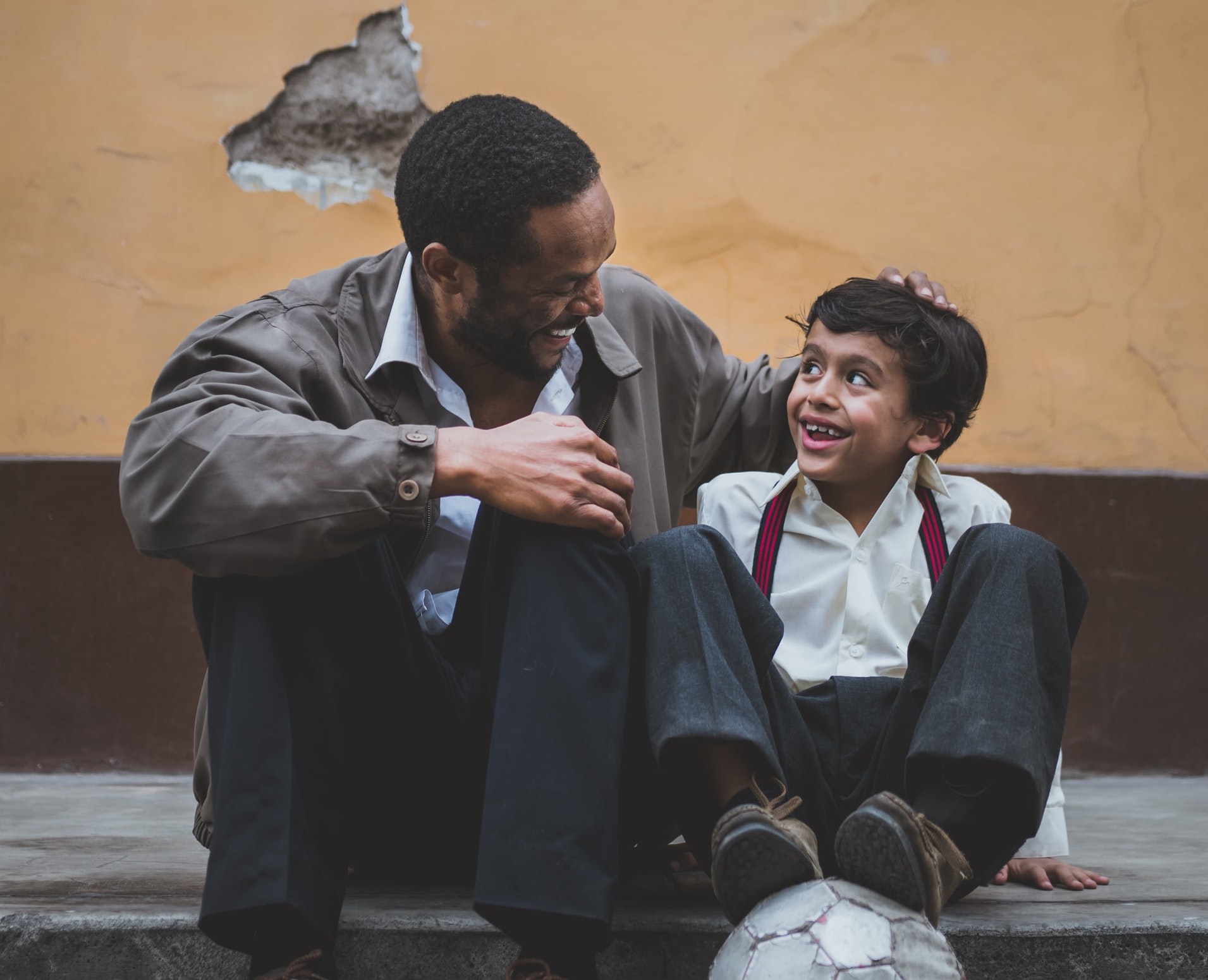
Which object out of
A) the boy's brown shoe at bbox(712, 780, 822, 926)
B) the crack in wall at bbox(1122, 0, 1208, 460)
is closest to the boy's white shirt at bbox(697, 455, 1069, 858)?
the boy's brown shoe at bbox(712, 780, 822, 926)

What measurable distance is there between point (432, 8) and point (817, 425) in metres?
1.88

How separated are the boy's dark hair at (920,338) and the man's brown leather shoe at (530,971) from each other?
1.24 metres

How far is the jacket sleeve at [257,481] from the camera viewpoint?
1669 mm

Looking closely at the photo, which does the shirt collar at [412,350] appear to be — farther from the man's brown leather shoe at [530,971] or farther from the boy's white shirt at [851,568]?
the man's brown leather shoe at [530,971]

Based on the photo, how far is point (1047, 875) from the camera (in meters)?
2.08

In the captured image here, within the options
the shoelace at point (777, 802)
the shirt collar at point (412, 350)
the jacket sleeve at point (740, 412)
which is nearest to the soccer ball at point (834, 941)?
the shoelace at point (777, 802)

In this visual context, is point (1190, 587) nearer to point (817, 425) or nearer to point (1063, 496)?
point (1063, 496)

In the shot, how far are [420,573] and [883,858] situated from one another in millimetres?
957

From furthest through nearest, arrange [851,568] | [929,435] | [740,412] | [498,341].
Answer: [740,412] → [929,435] → [498,341] → [851,568]

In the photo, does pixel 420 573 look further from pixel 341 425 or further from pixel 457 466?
pixel 457 466

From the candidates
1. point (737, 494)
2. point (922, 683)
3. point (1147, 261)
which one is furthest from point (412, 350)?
point (1147, 261)

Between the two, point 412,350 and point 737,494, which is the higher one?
point 412,350

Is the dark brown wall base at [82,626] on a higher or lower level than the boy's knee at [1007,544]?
lower

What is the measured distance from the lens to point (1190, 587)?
3309 millimetres
